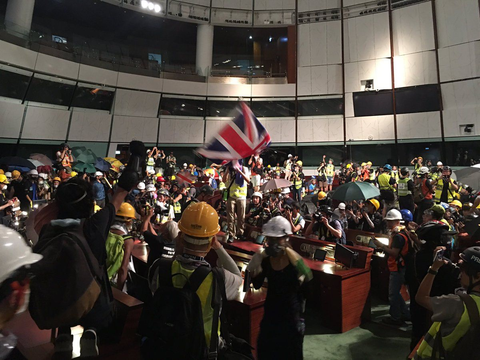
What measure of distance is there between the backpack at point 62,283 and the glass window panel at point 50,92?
Answer: 1862cm

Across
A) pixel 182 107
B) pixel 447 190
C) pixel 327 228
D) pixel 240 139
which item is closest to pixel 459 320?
pixel 240 139

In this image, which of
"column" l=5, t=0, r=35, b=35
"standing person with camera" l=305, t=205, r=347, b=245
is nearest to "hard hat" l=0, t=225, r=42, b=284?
"standing person with camera" l=305, t=205, r=347, b=245

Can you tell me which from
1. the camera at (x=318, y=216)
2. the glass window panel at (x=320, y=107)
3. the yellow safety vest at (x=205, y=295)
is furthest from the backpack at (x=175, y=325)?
the glass window panel at (x=320, y=107)

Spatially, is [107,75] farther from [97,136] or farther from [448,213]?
[448,213]

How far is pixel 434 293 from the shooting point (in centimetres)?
278

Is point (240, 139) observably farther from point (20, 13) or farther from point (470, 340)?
point (20, 13)

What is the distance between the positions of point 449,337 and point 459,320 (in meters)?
0.14

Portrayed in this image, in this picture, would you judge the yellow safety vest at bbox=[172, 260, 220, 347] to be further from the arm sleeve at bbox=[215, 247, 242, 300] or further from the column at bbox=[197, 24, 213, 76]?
the column at bbox=[197, 24, 213, 76]

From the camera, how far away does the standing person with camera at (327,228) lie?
18.6 feet

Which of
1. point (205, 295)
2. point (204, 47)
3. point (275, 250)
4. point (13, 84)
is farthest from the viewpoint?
point (204, 47)

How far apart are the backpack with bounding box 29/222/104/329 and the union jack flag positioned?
3255mm

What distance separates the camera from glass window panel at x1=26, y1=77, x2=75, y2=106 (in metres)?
16.3

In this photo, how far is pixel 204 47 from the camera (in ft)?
71.1

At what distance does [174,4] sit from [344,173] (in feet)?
55.0
